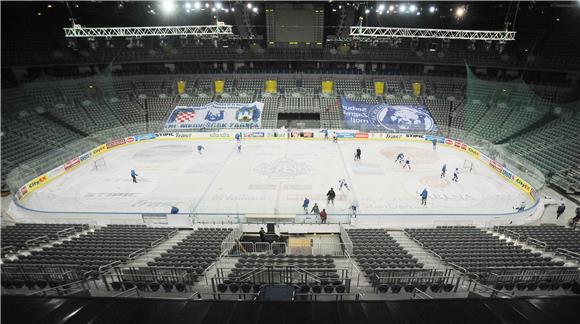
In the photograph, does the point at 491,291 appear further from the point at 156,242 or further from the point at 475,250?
the point at 156,242

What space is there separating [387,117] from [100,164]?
1134 inches

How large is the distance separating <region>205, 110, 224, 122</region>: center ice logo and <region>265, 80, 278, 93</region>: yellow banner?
24.4 feet

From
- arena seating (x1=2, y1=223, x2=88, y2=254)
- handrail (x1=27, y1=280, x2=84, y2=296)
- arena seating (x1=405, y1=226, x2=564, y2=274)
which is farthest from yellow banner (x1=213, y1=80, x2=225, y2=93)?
handrail (x1=27, y1=280, x2=84, y2=296)

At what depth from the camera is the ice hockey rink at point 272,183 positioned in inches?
703

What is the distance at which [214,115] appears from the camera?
35.7 m

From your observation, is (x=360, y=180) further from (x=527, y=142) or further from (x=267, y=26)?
(x=267, y=26)

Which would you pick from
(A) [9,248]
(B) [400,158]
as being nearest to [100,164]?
(A) [9,248]

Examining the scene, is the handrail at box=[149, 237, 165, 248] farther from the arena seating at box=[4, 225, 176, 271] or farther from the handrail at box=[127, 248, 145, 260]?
the handrail at box=[127, 248, 145, 260]

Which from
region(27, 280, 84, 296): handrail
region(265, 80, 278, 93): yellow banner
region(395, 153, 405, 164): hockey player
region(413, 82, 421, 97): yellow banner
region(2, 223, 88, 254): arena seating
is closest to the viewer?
region(27, 280, 84, 296): handrail

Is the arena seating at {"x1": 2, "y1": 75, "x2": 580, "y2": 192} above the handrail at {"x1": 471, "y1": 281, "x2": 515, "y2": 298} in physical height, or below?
above

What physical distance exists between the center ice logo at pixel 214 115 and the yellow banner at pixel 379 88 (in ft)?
65.0

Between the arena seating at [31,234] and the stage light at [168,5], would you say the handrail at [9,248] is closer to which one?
the arena seating at [31,234]

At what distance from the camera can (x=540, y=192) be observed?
1884 centimetres

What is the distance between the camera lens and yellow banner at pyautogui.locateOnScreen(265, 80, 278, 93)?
132ft
